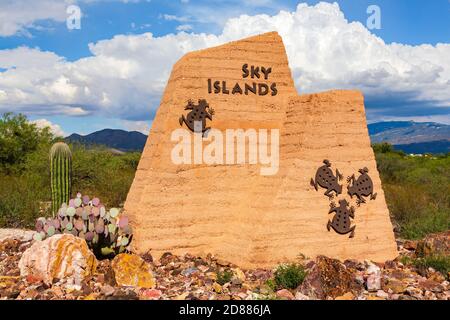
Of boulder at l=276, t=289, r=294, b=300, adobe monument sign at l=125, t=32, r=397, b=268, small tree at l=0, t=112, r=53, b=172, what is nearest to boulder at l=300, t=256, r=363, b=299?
boulder at l=276, t=289, r=294, b=300

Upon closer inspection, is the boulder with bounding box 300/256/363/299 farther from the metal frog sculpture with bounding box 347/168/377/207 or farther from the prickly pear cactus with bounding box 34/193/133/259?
the prickly pear cactus with bounding box 34/193/133/259

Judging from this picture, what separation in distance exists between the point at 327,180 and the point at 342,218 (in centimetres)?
84

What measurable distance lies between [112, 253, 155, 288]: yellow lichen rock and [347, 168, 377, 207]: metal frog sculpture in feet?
14.6

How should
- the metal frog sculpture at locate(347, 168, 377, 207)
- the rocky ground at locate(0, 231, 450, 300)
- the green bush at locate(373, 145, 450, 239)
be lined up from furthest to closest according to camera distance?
1. the green bush at locate(373, 145, 450, 239)
2. the metal frog sculpture at locate(347, 168, 377, 207)
3. the rocky ground at locate(0, 231, 450, 300)

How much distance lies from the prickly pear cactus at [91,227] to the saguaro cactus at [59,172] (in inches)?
125

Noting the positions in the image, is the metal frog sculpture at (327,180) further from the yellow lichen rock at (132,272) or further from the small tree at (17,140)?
the small tree at (17,140)

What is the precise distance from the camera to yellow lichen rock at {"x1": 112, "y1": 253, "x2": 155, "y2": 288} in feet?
26.9

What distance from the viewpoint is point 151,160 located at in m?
10.0

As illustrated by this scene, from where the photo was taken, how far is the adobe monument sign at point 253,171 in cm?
972

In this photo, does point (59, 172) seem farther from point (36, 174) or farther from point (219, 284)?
point (36, 174)

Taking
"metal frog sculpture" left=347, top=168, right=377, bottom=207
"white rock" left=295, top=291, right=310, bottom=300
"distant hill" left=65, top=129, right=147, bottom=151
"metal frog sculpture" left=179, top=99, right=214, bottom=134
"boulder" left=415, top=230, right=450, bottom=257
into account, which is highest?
"distant hill" left=65, top=129, right=147, bottom=151

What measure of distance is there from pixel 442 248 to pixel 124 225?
6.55m

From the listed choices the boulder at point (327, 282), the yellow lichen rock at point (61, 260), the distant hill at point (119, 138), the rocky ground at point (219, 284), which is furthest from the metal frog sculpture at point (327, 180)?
the distant hill at point (119, 138)
